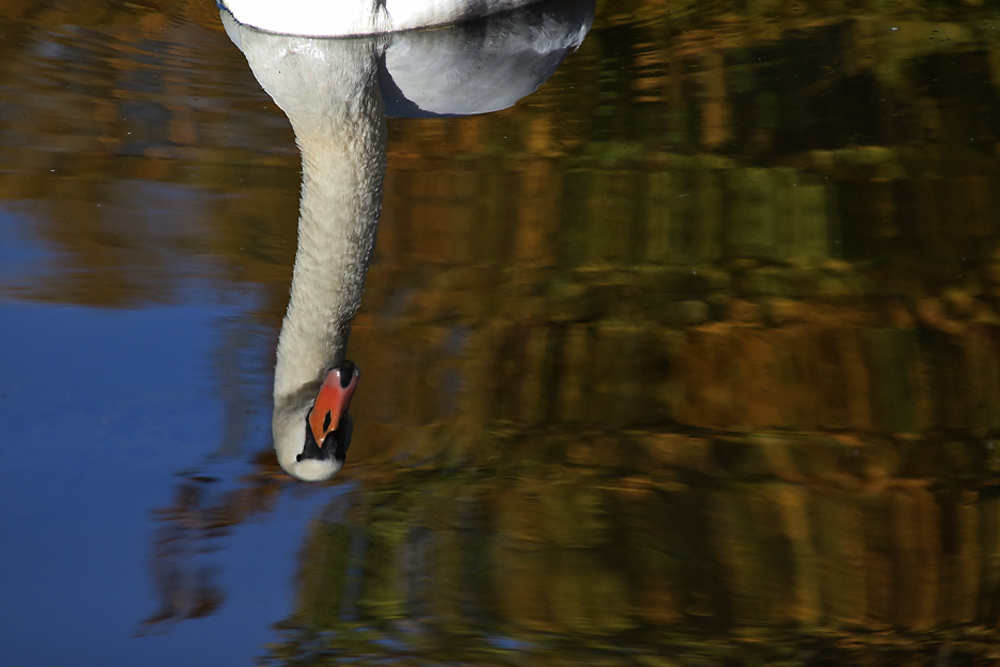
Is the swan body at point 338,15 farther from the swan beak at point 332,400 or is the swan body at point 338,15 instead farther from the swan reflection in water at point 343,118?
the swan beak at point 332,400

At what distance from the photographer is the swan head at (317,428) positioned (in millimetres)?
3318

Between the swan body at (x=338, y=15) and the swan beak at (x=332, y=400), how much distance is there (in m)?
2.21

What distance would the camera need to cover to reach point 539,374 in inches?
146

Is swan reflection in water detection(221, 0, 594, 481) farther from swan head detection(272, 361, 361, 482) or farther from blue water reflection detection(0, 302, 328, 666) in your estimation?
blue water reflection detection(0, 302, 328, 666)

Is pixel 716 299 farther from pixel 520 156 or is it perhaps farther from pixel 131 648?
pixel 131 648

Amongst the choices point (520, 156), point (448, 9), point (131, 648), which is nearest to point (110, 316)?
point (131, 648)

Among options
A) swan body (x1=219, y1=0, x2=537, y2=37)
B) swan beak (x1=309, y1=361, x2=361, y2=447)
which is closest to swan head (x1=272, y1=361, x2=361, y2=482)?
swan beak (x1=309, y1=361, x2=361, y2=447)

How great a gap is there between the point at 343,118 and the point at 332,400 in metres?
1.66

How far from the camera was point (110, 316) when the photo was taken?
3969 millimetres

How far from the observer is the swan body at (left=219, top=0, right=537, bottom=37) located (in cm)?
522

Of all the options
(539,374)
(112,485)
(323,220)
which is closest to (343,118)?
(323,220)

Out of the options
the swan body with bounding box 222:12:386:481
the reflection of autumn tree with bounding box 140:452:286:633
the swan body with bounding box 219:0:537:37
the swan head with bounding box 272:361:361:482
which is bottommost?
the reflection of autumn tree with bounding box 140:452:286:633

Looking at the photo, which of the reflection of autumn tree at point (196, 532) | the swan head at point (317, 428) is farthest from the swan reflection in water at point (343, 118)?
the reflection of autumn tree at point (196, 532)

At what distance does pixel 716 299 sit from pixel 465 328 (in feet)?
2.99
